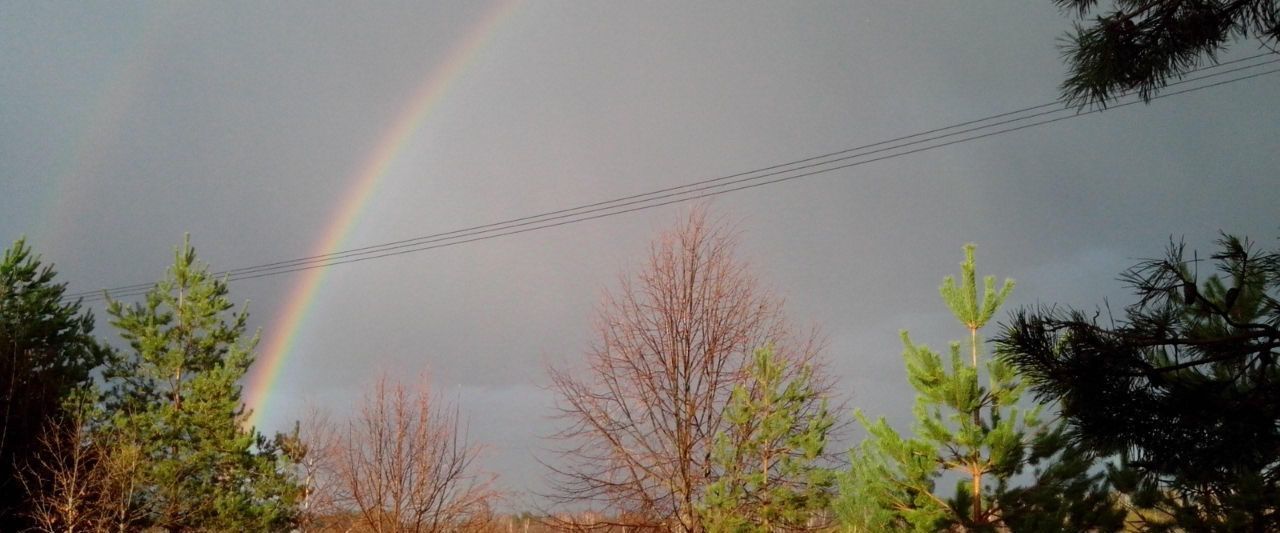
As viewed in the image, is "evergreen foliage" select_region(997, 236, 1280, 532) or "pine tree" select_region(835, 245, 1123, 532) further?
"pine tree" select_region(835, 245, 1123, 532)

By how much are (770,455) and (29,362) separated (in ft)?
62.8

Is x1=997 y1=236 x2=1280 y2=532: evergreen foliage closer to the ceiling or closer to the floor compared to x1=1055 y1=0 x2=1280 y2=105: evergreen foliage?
closer to the floor

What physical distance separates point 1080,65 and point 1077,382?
1.70m

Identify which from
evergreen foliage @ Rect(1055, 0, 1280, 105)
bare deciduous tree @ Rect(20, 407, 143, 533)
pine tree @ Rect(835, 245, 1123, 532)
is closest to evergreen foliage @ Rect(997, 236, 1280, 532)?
evergreen foliage @ Rect(1055, 0, 1280, 105)

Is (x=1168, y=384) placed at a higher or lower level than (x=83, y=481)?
lower

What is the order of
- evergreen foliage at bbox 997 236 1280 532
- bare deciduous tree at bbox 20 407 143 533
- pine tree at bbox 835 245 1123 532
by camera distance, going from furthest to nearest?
1. bare deciduous tree at bbox 20 407 143 533
2. pine tree at bbox 835 245 1123 532
3. evergreen foliage at bbox 997 236 1280 532

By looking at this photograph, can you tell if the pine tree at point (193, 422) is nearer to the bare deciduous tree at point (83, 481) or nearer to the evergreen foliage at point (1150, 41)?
the bare deciduous tree at point (83, 481)

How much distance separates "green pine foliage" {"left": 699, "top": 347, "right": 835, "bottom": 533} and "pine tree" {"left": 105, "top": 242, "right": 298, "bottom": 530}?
1491cm

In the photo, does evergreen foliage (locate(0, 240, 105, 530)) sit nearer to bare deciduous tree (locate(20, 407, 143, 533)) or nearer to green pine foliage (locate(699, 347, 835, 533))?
bare deciduous tree (locate(20, 407, 143, 533))

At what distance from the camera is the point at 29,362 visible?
74.9 feet

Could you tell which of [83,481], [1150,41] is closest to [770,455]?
[1150,41]

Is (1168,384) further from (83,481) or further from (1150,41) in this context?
(83,481)

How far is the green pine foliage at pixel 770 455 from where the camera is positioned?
485 inches

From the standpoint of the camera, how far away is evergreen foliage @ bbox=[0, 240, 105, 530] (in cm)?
2086
